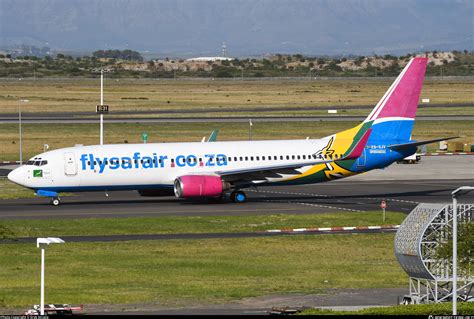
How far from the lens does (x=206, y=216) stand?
7106cm

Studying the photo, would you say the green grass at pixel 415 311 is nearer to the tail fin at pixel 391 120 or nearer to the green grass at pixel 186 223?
the green grass at pixel 186 223

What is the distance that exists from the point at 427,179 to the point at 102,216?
3128 cm

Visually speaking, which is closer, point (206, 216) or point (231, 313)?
point (231, 313)

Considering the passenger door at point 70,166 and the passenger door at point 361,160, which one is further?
the passenger door at point 361,160

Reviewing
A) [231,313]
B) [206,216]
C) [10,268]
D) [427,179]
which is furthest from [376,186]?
[231,313]

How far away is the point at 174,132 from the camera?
126 m

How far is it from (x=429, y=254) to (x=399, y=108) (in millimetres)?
38355

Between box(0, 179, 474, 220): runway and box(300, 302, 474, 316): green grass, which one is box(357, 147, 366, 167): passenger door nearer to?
box(0, 179, 474, 220): runway

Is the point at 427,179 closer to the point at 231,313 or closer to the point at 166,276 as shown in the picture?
the point at 166,276

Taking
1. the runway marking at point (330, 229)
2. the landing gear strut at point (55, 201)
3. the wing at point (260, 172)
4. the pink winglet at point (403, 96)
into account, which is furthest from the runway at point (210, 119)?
the runway marking at point (330, 229)

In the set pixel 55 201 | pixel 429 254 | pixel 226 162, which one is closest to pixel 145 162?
pixel 226 162

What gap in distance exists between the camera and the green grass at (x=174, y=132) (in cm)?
11818

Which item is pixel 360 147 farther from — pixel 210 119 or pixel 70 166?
pixel 210 119

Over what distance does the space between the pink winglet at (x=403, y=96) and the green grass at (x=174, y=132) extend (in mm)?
36197
